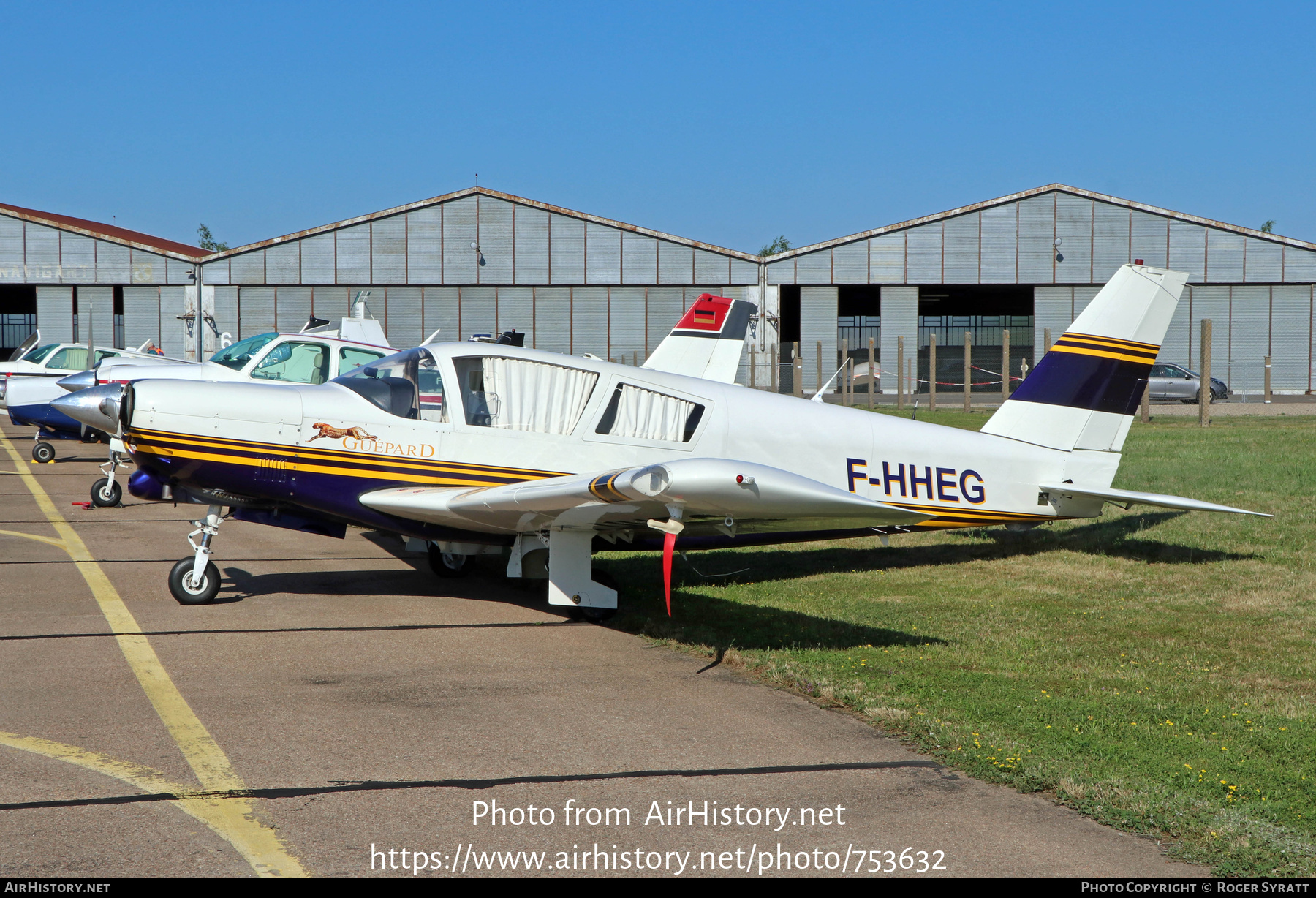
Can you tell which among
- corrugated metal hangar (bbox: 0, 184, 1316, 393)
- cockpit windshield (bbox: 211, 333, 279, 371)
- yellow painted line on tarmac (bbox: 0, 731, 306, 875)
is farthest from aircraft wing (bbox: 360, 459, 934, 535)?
corrugated metal hangar (bbox: 0, 184, 1316, 393)

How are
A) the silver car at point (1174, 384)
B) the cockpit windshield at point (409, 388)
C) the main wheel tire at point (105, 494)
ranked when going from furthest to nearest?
the silver car at point (1174, 384)
the main wheel tire at point (105, 494)
the cockpit windshield at point (409, 388)

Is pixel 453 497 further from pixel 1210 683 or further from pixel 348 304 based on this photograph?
pixel 348 304

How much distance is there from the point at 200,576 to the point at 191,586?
0.09 meters

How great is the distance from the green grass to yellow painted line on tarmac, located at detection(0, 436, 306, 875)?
286cm

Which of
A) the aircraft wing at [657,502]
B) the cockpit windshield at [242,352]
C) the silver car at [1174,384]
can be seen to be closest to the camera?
the aircraft wing at [657,502]

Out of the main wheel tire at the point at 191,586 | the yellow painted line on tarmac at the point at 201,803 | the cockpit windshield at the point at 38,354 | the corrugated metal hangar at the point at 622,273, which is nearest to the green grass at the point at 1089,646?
the yellow painted line on tarmac at the point at 201,803

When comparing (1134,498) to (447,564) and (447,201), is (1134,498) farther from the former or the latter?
(447,201)

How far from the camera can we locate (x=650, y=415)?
8039mm

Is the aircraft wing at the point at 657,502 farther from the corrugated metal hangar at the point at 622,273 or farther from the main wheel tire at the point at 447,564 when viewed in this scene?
the corrugated metal hangar at the point at 622,273

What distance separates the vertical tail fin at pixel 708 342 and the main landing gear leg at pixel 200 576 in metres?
10.3

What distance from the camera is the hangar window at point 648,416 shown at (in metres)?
7.94

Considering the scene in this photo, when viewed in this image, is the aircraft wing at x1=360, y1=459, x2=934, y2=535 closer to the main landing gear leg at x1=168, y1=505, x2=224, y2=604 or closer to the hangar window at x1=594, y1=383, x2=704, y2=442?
the hangar window at x1=594, y1=383, x2=704, y2=442

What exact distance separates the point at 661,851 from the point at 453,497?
3985mm

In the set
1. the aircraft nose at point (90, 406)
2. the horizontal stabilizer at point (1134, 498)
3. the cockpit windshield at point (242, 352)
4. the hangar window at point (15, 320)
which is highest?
the hangar window at point (15, 320)
